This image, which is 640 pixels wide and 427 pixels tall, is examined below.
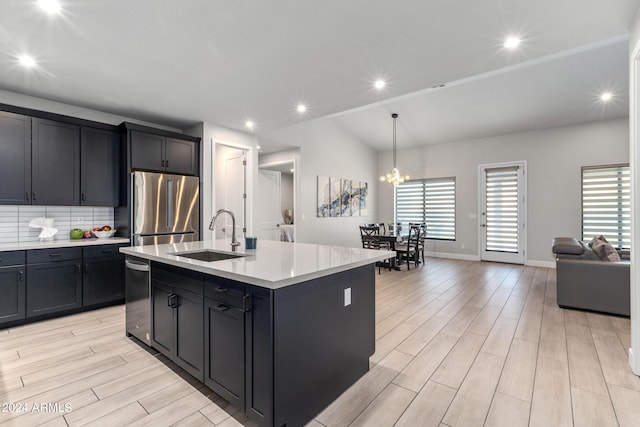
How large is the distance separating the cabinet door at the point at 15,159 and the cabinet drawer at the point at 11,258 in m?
0.60

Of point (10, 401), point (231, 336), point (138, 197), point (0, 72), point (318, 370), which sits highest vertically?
point (0, 72)

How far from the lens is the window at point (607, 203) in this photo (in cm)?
584

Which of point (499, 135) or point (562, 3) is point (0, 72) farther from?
point (499, 135)

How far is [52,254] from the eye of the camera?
341cm

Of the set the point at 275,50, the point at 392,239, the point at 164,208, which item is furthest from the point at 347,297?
the point at 392,239

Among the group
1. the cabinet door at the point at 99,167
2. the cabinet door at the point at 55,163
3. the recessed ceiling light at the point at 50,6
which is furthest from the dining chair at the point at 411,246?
the recessed ceiling light at the point at 50,6

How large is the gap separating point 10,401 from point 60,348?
2.69 feet

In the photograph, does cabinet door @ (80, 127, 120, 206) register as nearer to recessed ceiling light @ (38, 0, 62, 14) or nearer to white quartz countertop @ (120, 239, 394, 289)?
white quartz countertop @ (120, 239, 394, 289)

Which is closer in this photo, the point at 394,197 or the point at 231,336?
the point at 231,336

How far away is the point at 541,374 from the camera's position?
91.1 inches

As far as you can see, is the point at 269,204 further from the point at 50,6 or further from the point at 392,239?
the point at 50,6

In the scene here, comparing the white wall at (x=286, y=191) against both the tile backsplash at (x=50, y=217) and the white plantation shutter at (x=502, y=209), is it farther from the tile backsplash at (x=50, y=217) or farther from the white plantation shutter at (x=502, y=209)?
the white plantation shutter at (x=502, y=209)

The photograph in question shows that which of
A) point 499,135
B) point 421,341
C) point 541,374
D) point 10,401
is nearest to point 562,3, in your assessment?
point 541,374

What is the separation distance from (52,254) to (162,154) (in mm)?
1778
